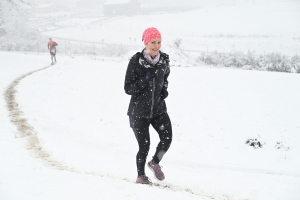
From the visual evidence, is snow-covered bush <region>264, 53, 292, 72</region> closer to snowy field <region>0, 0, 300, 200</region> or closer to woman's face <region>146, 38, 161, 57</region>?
snowy field <region>0, 0, 300, 200</region>

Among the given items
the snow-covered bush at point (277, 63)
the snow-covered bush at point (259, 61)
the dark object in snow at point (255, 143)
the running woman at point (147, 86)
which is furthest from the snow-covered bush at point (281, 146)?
the snow-covered bush at point (277, 63)

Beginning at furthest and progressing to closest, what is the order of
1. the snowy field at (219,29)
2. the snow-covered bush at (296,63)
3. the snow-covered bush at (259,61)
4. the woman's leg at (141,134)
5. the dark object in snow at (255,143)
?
the snowy field at (219,29), the snow-covered bush at (259,61), the snow-covered bush at (296,63), the dark object in snow at (255,143), the woman's leg at (141,134)

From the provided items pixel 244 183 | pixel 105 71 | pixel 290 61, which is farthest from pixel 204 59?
pixel 244 183

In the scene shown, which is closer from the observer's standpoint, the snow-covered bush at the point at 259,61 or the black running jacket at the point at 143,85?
the black running jacket at the point at 143,85

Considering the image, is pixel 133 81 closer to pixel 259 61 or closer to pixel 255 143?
pixel 255 143

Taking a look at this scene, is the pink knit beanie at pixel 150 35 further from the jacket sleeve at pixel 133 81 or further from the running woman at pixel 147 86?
the jacket sleeve at pixel 133 81

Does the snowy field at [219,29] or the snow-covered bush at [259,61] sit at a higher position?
the snowy field at [219,29]

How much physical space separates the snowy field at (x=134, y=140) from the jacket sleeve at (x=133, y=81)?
131 cm

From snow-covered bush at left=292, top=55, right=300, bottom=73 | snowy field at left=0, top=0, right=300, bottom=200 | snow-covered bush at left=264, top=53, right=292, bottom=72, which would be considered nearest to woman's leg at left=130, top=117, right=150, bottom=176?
snowy field at left=0, top=0, right=300, bottom=200

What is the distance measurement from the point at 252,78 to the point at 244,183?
1429 cm

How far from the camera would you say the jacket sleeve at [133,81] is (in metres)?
3.36

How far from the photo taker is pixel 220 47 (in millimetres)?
43344

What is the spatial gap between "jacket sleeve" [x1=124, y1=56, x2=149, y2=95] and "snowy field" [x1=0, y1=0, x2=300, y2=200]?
131 centimetres

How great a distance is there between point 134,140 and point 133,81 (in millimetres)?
4253
